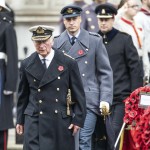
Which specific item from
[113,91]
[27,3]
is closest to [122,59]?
[113,91]

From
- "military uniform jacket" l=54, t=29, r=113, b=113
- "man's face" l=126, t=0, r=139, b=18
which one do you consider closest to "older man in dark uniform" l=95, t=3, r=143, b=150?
"military uniform jacket" l=54, t=29, r=113, b=113

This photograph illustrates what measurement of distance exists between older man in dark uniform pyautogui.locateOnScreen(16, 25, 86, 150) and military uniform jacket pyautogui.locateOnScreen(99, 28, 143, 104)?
1.92 metres

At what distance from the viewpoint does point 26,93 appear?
13.1m

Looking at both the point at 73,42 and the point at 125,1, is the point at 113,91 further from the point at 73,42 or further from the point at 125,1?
the point at 125,1

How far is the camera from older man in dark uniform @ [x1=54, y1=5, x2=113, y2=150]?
13711 mm

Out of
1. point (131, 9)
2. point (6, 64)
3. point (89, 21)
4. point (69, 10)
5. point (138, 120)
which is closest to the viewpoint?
point (138, 120)

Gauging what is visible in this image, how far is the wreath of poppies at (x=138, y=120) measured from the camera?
12.3m

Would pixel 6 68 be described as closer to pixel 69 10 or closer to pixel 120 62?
pixel 120 62

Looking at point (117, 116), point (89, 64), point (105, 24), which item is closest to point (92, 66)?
point (89, 64)

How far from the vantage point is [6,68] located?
15.8m

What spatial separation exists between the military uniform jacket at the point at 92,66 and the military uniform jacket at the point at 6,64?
188cm

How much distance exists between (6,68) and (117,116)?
1.91 metres

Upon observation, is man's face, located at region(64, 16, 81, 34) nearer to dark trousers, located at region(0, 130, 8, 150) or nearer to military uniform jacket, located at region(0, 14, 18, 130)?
military uniform jacket, located at region(0, 14, 18, 130)

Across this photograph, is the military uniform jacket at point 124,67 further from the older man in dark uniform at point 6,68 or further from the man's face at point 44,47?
the man's face at point 44,47
